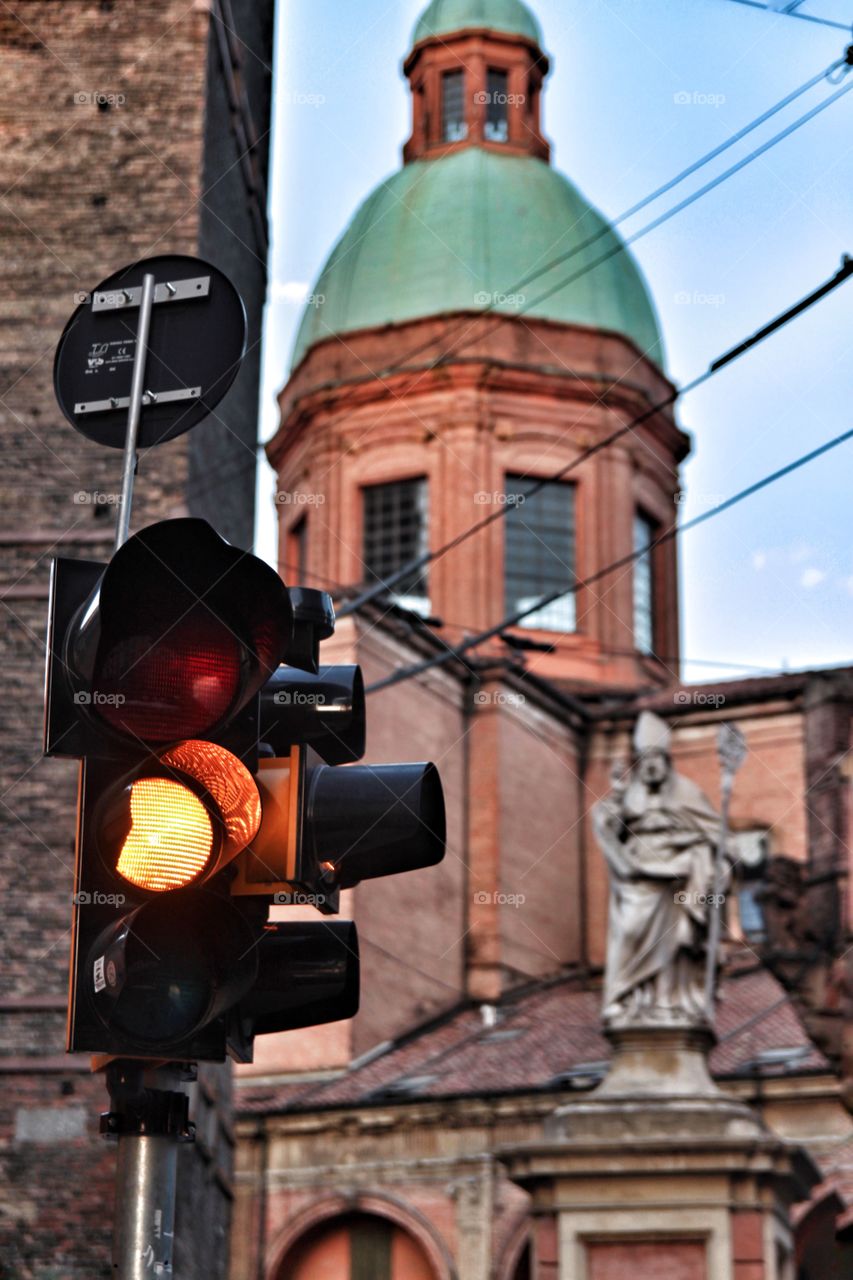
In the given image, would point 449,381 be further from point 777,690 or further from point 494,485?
point 777,690

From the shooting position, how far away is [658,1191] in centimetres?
2016

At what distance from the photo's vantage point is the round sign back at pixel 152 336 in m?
4.88

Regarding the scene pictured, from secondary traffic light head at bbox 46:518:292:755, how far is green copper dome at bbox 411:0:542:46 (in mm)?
46054

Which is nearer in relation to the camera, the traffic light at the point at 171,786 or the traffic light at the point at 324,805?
the traffic light at the point at 171,786

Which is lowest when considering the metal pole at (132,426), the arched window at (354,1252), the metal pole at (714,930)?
the metal pole at (132,426)

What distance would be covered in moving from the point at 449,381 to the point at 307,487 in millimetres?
3510

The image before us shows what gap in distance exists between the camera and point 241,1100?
35.5 m

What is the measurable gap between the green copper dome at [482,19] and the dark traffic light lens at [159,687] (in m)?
46.2

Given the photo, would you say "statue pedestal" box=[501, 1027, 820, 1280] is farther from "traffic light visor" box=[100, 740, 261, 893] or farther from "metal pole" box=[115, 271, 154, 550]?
"traffic light visor" box=[100, 740, 261, 893]

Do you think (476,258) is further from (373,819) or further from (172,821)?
(172,821)

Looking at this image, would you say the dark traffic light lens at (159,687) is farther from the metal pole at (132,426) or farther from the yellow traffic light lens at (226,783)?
the metal pole at (132,426)

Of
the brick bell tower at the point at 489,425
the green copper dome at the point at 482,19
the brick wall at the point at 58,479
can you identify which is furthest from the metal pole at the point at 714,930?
the green copper dome at the point at 482,19

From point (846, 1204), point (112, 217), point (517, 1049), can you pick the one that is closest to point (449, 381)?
point (517, 1049)

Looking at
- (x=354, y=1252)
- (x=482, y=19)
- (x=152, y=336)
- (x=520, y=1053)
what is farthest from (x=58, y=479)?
(x=482, y=19)
